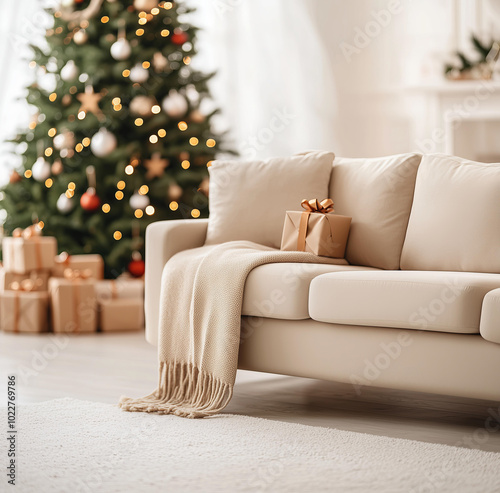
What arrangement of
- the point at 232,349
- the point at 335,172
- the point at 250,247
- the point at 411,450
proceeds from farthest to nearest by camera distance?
1. the point at 335,172
2. the point at 250,247
3. the point at 232,349
4. the point at 411,450

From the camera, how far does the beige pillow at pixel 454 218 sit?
2.86m

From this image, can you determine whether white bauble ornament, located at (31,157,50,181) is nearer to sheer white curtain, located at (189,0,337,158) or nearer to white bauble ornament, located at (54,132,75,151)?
white bauble ornament, located at (54,132,75,151)

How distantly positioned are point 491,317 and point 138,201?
9.39ft

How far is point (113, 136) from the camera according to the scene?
4895 mm

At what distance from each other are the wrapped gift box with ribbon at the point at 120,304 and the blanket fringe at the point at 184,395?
1.70 meters

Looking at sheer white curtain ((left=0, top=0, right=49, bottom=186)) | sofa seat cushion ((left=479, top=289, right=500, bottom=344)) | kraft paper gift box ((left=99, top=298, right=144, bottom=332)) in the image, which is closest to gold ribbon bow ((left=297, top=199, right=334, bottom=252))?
sofa seat cushion ((left=479, top=289, right=500, bottom=344))

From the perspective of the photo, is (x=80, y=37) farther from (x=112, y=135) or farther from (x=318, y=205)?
(x=318, y=205)

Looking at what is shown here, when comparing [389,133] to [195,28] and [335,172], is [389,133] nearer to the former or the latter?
[195,28]

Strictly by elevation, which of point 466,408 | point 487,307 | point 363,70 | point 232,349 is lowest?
point 466,408

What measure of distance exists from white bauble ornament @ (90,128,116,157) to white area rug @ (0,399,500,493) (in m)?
2.40

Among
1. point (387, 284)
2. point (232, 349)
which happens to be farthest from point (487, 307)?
point (232, 349)

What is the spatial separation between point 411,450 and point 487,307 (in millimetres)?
449

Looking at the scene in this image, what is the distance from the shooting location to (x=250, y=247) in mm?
3109

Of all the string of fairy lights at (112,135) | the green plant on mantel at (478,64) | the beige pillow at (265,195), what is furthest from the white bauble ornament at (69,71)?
the green plant on mantel at (478,64)
